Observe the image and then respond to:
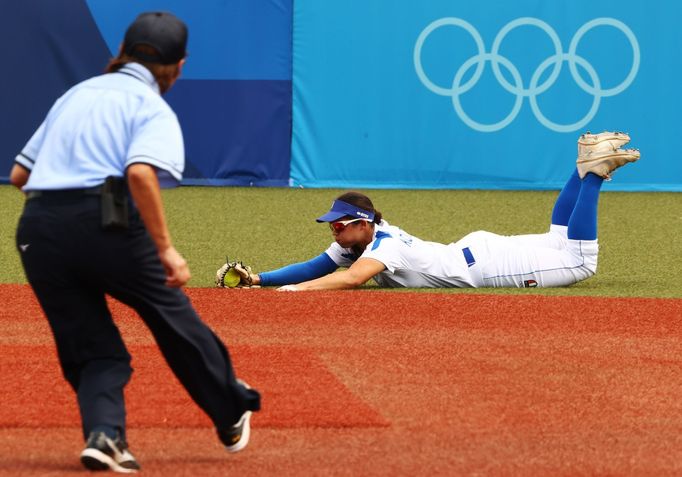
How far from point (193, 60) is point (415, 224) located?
4.82 metres

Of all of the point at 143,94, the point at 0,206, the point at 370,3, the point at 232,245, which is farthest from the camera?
the point at 370,3

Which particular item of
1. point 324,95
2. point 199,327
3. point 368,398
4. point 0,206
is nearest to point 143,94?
point 199,327

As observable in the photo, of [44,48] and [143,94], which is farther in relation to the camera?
[44,48]

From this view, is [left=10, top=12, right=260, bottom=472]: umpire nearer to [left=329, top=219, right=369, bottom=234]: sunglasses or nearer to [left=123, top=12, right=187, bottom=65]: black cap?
[left=123, top=12, right=187, bottom=65]: black cap

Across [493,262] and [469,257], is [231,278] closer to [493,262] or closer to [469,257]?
[469,257]

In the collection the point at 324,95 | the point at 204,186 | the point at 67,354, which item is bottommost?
the point at 204,186

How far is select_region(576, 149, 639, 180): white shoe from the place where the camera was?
9.65 m

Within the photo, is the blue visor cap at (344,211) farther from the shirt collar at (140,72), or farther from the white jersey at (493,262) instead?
the shirt collar at (140,72)

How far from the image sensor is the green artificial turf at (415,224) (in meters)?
10.8

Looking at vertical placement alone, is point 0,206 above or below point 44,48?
below

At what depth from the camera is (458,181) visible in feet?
59.3

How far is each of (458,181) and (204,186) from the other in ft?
11.6

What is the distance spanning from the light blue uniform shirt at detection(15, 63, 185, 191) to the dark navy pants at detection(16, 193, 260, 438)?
0.27 feet

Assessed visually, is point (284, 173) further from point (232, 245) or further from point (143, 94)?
point (143, 94)
